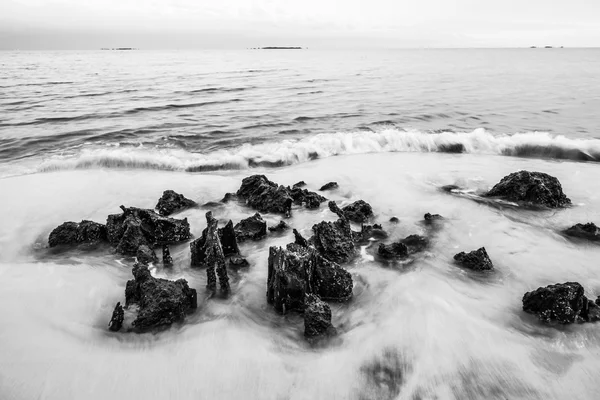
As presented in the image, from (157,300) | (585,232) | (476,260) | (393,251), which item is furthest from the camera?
(585,232)

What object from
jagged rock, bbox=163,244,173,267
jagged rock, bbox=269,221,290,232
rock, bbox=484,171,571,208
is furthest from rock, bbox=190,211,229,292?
rock, bbox=484,171,571,208

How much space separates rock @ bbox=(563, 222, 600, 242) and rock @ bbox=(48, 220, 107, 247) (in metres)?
7.62

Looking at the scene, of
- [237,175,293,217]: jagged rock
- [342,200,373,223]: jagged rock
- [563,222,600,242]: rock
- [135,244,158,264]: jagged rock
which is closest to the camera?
[135,244,158,264]: jagged rock

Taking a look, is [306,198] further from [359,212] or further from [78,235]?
[78,235]

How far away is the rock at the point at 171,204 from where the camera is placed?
267 inches

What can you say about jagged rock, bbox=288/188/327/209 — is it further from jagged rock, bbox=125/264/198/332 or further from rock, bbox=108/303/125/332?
rock, bbox=108/303/125/332

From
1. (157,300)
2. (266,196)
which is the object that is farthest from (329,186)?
(157,300)

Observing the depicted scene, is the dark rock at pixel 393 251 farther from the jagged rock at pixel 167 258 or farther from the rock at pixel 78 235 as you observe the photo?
the rock at pixel 78 235

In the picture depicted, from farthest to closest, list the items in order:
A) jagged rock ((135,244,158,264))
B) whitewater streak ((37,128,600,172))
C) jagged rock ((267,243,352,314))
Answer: whitewater streak ((37,128,600,172)) → jagged rock ((135,244,158,264)) → jagged rock ((267,243,352,314))

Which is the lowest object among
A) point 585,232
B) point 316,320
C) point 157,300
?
point 585,232

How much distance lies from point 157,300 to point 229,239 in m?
1.50

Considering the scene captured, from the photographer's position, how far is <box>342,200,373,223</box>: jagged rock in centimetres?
611

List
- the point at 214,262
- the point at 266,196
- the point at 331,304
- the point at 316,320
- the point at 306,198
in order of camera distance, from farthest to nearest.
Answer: the point at 306,198
the point at 266,196
the point at 214,262
the point at 331,304
the point at 316,320

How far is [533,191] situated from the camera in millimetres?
6824
